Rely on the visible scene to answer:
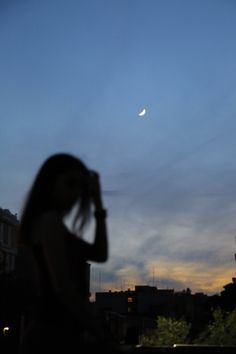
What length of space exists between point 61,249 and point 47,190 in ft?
1.27

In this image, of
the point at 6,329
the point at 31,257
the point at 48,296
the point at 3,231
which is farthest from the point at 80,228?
the point at 3,231

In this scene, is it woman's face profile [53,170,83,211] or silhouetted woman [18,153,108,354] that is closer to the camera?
silhouetted woman [18,153,108,354]

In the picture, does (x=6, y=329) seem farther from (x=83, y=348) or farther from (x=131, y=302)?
(x=83, y=348)

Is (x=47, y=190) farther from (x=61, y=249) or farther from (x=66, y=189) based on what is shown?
(x=61, y=249)

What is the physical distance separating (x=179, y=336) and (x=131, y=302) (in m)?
25.4

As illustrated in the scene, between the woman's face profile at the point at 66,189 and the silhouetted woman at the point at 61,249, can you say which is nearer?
the silhouetted woman at the point at 61,249

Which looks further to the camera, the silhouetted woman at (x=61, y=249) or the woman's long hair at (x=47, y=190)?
the woman's long hair at (x=47, y=190)

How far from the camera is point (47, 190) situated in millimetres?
2537

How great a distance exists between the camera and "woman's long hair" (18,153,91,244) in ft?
8.23

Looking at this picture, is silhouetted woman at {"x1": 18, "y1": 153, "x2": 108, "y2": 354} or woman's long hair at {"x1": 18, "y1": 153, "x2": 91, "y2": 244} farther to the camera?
woman's long hair at {"x1": 18, "y1": 153, "x2": 91, "y2": 244}

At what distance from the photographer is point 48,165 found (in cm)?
257

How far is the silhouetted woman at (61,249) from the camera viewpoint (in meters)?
2.20

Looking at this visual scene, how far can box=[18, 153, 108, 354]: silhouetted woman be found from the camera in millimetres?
2195

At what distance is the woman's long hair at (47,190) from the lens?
2510 mm
